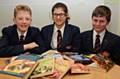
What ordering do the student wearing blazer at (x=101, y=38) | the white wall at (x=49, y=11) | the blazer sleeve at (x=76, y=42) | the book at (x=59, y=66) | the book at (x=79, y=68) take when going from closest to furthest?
the book at (x=59, y=66) < the book at (x=79, y=68) < the student wearing blazer at (x=101, y=38) < the blazer sleeve at (x=76, y=42) < the white wall at (x=49, y=11)

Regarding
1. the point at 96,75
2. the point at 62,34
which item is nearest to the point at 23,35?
the point at 62,34

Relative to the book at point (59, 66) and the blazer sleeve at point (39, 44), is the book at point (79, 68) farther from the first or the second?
the blazer sleeve at point (39, 44)

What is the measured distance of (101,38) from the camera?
2.12m

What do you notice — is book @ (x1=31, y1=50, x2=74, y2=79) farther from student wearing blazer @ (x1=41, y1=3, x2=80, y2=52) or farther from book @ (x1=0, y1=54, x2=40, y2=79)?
student wearing blazer @ (x1=41, y1=3, x2=80, y2=52)

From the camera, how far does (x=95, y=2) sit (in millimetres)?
3068

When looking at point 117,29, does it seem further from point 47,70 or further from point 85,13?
point 47,70

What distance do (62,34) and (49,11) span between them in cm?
96

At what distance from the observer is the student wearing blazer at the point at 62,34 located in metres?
2.21

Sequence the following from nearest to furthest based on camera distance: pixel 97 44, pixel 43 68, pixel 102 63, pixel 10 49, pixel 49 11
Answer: pixel 43 68 < pixel 102 63 < pixel 10 49 < pixel 97 44 < pixel 49 11

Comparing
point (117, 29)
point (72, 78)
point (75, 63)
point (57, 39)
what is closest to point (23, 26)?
point (57, 39)

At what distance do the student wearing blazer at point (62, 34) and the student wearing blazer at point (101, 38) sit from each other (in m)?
0.10

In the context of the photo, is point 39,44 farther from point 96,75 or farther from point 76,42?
point 96,75

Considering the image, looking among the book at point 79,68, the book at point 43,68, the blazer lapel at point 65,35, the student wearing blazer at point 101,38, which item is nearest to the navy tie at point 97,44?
the student wearing blazer at point 101,38

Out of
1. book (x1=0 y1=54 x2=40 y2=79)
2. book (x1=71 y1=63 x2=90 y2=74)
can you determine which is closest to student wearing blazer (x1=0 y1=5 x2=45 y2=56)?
book (x1=0 y1=54 x2=40 y2=79)
